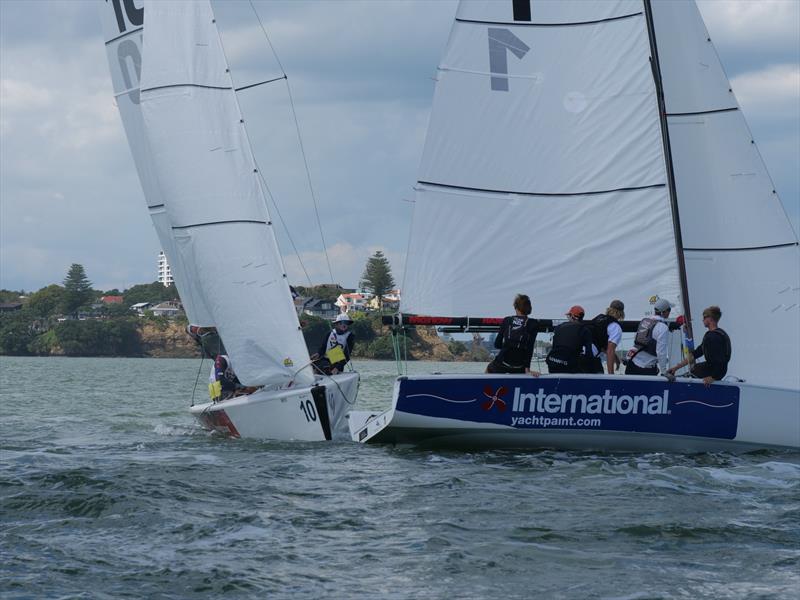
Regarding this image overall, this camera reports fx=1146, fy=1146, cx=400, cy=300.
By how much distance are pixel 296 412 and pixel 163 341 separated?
353 feet

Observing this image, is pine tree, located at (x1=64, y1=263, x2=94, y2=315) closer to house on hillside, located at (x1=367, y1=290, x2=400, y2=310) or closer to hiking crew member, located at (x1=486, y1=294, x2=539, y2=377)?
house on hillside, located at (x1=367, y1=290, x2=400, y2=310)

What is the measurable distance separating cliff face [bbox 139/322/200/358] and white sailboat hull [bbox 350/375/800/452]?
108761 millimetres

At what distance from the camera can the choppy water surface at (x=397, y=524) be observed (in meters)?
6.56

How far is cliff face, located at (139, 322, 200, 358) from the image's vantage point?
118938 mm

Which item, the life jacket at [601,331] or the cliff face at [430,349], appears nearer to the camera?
the life jacket at [601,331]

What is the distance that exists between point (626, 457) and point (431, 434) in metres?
1.97

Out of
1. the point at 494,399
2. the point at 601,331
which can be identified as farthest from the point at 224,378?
the point at 601,331

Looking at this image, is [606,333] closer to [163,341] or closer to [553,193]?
[553,193]

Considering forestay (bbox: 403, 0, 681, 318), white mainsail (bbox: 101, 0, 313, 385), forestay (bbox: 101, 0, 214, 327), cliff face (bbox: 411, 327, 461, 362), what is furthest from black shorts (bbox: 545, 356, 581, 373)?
cliff face (bbox: 411, 327, 461, 362)

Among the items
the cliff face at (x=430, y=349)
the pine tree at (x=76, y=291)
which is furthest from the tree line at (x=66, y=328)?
the cliff face at (x=430, y=349)

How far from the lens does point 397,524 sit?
8234 mm

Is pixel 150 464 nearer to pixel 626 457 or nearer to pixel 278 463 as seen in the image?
pixel 278 463

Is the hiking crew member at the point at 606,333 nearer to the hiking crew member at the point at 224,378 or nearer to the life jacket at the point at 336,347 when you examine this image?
the life jacket at the point at 336,347

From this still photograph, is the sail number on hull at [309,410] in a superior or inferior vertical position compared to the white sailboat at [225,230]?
inferior
